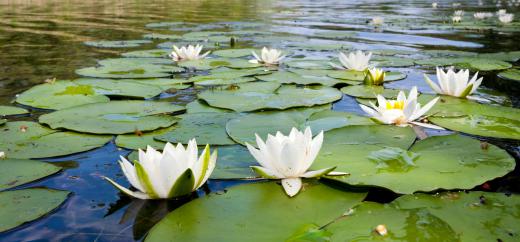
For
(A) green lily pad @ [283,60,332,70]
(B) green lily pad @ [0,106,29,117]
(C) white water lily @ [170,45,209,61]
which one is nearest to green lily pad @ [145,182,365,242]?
(B) green lily pad @ [0,106,29,117]

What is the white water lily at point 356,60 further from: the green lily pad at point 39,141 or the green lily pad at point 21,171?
the green lily pad at point 21,171

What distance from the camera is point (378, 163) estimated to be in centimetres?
186

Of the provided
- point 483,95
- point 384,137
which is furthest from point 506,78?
point 384,137

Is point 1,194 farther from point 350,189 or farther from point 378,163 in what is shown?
point 378,163

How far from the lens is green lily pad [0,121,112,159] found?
2130mm

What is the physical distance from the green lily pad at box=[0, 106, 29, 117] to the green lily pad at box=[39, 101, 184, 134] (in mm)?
258

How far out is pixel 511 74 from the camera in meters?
3.97

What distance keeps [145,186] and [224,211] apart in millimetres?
315

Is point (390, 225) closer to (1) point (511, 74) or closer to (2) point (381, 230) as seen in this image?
(2) point (381, 230)

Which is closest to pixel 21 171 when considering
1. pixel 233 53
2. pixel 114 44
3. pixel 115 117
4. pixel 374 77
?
pixel 115 117

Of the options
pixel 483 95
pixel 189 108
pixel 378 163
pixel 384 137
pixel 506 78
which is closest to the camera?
pixel 378 163

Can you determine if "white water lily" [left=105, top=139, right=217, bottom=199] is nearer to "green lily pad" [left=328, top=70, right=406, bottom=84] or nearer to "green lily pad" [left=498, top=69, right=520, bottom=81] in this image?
"green lily pad" [left=328, top=70, right=406, bottom=84]

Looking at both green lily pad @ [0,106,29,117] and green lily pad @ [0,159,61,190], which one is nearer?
green lily pad @ [0,159,61,190]

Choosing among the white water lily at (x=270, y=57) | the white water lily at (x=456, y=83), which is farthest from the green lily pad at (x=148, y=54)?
the white water lily at (x=456, y=83)
